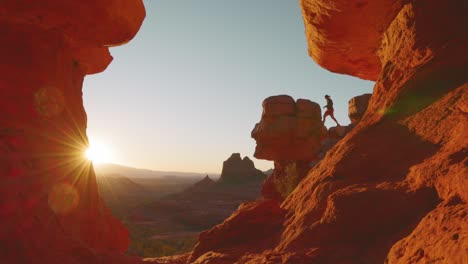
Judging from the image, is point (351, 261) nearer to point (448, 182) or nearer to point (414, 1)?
point (448, 182)

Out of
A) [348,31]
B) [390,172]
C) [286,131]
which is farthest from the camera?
[286,131]

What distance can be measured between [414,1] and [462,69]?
1.77m

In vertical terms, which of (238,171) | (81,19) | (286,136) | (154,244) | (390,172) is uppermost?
(238,171)

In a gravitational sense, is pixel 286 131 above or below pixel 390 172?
above

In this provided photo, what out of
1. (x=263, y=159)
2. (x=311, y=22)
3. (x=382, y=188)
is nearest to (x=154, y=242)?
(x=263, y=159)

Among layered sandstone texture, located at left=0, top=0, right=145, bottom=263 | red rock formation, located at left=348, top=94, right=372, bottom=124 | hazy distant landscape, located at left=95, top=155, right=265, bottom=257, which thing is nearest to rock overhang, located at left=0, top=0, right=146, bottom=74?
layered sandstone texture, located at left=0, top=0, right=145, bottom=263

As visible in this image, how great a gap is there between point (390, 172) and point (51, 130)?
5.69 meters

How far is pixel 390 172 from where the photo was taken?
506 centimetres

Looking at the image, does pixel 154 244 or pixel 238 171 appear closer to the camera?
pixel 154 244

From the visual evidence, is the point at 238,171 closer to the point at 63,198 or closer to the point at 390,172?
the point at 63,198

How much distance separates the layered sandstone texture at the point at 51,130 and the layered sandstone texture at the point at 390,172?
240cm

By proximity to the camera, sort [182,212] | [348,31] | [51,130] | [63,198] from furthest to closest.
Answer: [182,212], [348,31], [51,130], [63,198]

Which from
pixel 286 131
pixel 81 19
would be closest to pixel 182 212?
pixel 286 131

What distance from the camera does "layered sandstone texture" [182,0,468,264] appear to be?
3.67m
